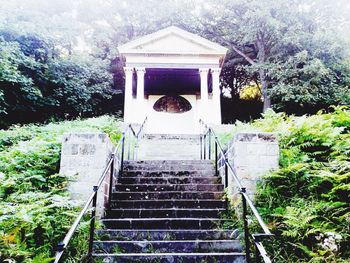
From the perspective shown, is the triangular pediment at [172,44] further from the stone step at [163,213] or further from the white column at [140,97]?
the stone step at [163,213]

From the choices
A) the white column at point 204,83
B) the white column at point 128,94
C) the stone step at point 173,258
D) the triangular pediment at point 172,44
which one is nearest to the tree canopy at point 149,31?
the white column at point 128,94

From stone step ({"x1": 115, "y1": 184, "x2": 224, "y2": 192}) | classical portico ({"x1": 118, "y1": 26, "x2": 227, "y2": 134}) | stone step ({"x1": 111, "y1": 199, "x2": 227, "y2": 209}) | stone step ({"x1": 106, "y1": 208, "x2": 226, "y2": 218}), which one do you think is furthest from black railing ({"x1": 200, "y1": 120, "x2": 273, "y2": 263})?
classical portico ({"x1": 118, "y1": 26, "x2": 227, "y2": 134})

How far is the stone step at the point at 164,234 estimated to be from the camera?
448 cm

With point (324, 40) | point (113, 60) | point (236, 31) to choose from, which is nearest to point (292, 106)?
point (324, 40)

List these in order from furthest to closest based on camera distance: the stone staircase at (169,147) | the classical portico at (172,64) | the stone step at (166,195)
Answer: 1. the classical portico at (172,64)
2. the stone staircase at (169,147)
3. the stone step at (166,195)

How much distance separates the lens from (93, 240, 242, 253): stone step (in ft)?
13.6

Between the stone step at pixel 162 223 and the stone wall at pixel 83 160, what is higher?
the stone wall at pixel 83 160

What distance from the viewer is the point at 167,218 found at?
16.4 feet

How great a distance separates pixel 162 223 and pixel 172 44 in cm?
1365

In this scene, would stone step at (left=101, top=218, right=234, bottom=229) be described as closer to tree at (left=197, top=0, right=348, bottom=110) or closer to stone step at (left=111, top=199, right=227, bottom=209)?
stone step at (left=111, top=199, right=227, bottom=209)

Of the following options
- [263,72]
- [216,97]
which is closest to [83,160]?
[216,97]

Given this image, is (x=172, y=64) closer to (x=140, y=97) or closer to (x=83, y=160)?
(x=140, y=97)

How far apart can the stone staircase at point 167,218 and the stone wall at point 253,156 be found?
2.16 feet

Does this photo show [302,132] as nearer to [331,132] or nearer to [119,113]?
[331,132]
